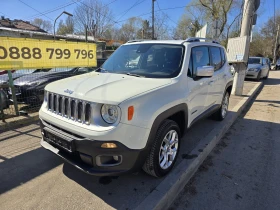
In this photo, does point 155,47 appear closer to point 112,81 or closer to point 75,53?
point 112,81

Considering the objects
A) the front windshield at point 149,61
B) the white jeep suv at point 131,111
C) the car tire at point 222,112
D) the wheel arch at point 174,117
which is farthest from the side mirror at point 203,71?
the car tire at point 222,112

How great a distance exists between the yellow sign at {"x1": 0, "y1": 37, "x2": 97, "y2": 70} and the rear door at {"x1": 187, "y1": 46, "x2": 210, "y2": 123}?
379 centimetres

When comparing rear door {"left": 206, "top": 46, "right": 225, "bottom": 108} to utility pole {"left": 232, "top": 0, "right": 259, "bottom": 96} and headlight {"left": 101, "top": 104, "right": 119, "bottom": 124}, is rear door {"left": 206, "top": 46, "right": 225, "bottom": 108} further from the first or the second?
utility pole {"left": 232, "top": 0, "right": 259, "bottom": 96}

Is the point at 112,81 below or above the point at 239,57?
below

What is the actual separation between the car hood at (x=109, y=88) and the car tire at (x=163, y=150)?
553mm

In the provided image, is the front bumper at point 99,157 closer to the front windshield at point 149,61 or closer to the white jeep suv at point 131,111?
the white jeep suv at point 131,111

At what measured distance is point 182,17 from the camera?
37438 mm

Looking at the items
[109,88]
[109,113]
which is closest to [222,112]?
[109,88]

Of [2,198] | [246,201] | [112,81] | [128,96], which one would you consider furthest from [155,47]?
[2,198]

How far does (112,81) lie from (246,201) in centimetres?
225

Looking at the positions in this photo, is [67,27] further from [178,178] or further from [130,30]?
[178,178]

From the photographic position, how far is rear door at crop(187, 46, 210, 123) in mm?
3144

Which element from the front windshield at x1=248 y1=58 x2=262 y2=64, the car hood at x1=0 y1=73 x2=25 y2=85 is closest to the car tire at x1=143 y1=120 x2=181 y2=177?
the car hood at x1=0 y1=73 x2=25 y2=85

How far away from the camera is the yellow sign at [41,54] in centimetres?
446
